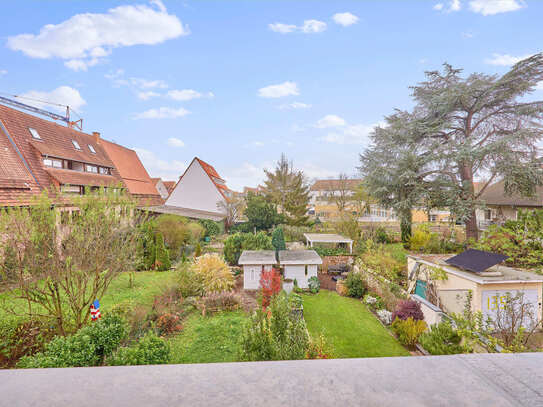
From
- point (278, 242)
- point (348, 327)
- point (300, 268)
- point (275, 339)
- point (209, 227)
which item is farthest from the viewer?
point (209, 227)

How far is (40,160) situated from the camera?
14812 mm

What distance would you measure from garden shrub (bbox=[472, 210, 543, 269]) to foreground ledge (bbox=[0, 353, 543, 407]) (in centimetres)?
1235

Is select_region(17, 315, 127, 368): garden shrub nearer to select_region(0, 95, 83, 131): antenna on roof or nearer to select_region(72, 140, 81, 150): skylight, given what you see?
select_region(72, 140, 81, 150): skylight

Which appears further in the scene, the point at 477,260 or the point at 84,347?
the point at 477,260

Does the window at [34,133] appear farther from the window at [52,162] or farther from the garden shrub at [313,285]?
the garden shrub at [313,285]

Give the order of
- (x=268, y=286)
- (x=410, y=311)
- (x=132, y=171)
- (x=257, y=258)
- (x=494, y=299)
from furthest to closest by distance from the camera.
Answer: (x=132, y=171) → (x=257, y=258) → (x=268, y=286) → (x=410, y=311) → (x=494, y=299)

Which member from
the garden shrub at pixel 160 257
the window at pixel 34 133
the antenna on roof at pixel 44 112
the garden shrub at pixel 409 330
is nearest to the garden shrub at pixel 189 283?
the garden shrub at pixel 160 257

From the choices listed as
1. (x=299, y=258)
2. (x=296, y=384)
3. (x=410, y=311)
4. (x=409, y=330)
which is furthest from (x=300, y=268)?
(x=296, y=384)

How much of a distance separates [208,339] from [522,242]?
1230cm

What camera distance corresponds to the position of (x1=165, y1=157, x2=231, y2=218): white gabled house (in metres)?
27.0

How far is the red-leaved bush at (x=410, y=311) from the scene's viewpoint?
7.79 metres

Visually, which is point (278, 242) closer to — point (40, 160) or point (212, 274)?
point (212, 274)

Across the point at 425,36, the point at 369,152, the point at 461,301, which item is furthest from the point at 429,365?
the point at 369,152

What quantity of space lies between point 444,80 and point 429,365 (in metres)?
18.4
